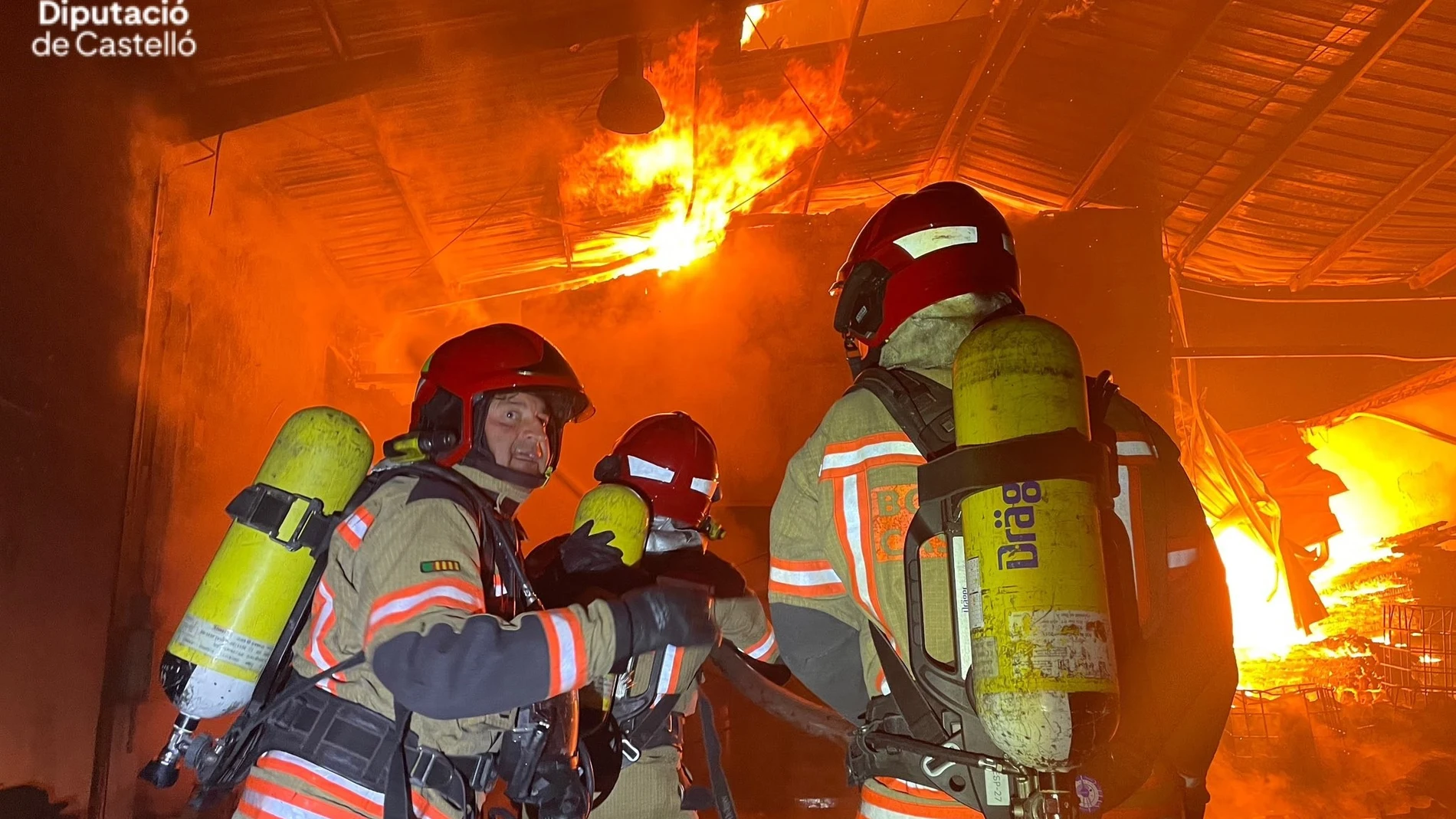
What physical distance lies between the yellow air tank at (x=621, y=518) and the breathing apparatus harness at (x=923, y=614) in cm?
161

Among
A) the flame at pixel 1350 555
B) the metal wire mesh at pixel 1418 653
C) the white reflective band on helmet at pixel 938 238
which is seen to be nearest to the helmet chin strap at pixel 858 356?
the white reflective band on helmet at pixel 938 238

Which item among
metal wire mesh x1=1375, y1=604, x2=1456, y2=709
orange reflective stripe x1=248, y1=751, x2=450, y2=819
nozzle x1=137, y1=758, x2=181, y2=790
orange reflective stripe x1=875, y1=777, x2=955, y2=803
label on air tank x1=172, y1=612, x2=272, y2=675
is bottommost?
nozzle x1=137, y1=758, x2=181, y2=790

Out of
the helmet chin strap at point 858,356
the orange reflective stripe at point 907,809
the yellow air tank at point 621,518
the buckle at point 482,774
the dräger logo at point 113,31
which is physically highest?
the dräger logo at point 113,31

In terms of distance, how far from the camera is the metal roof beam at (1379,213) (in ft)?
25.7

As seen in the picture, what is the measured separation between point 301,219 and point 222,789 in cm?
758

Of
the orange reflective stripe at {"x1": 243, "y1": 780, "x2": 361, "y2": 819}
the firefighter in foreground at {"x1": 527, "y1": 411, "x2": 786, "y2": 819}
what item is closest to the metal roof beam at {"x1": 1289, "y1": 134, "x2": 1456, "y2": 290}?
the firefighter in foreground at {"x1": 527, "y1": 411, "x2": 786, "y2": 819}

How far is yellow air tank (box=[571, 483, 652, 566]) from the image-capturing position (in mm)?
3572

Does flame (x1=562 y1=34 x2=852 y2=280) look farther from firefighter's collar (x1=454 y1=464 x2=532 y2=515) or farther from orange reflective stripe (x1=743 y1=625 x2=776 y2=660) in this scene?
firefighter's collar (x1=454 y1=464 x2=532 y2=515)

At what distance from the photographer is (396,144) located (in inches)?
307

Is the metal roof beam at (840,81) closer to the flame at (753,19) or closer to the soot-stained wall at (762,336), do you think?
the soot-stained wall at (762,336)

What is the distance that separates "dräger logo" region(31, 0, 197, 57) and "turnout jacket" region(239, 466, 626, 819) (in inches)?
174

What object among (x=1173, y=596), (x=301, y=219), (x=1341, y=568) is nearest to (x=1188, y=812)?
(x=1173, y=596)

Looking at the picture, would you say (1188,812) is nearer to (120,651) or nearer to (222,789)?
(222,789)

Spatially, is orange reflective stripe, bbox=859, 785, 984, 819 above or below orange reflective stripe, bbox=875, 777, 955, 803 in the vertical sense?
below
